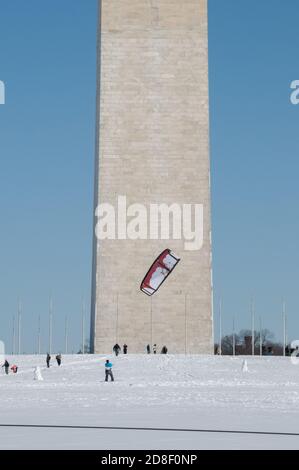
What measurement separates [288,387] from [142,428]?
14893 millimetres

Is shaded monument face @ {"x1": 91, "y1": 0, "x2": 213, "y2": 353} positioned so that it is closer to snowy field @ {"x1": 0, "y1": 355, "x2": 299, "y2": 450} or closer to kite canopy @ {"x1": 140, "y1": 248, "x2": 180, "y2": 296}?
kite canopy @ {"x1": 140, "y1": 248, "x2": 180, "y2": 296}

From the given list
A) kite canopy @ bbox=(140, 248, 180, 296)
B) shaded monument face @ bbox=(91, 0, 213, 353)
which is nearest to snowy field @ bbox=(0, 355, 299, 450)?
shaded monument face @ bbox=(91, 0, 213, 353)

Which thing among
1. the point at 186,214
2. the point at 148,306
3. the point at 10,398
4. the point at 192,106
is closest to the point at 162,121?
the point at 192,106

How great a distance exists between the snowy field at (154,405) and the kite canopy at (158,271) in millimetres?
13202

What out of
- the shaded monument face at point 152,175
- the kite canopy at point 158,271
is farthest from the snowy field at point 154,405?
the kite canopy at point 158,271

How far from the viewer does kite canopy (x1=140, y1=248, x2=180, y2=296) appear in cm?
5478

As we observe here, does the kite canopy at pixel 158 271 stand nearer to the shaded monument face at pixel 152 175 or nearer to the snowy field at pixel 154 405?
the shaded monument face at pixel 152 175

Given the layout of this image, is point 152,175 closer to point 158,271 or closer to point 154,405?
point 158,271

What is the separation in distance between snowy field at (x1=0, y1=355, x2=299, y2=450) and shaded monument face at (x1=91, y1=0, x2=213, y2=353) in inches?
508

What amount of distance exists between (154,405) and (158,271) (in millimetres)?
34220

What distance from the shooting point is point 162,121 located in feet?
184

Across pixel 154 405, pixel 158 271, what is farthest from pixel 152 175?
pixel 154 405

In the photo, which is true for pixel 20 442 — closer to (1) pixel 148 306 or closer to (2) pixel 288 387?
(2) pixel 288 387

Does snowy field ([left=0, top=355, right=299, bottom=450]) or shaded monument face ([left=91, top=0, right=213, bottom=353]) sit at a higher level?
shaded monument face ([left=91, top=0, right=213, bottom=353])
